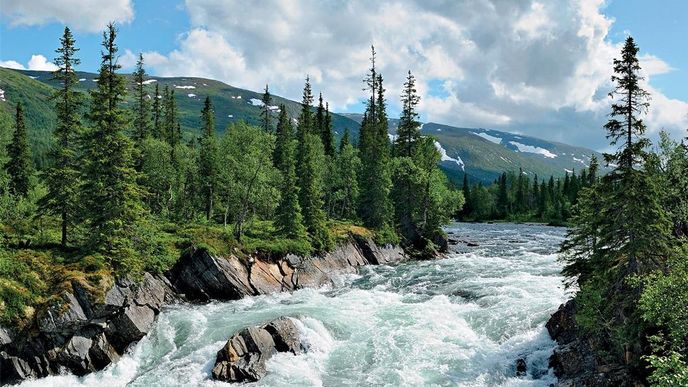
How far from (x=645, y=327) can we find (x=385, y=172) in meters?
43.0

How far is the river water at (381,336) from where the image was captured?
2383 centimetres

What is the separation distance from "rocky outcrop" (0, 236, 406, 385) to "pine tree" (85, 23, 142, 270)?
284cm

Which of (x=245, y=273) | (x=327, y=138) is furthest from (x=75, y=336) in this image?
(x=327, y=138)

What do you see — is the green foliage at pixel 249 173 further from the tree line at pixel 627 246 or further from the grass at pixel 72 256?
the tree line at pixel 627 246

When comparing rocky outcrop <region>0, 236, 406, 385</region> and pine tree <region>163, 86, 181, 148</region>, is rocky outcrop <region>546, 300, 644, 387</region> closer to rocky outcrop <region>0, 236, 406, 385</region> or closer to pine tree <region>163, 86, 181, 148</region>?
rocky outcrop <region>0, 236, 406, 385</region>

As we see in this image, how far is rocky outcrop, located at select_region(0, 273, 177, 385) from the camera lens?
24.2 m

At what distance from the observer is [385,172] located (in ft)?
202

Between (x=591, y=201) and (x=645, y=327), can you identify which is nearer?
(x=645, y=327)

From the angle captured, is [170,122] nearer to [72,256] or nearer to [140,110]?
[140,110]

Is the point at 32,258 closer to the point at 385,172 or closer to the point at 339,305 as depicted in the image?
the point at 339,305

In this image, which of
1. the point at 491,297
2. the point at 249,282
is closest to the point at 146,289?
the point at 249,282

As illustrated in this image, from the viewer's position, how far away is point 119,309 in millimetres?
28469

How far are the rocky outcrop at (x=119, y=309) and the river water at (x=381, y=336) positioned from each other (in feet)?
3.13

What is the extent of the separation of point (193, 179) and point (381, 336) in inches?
1562
